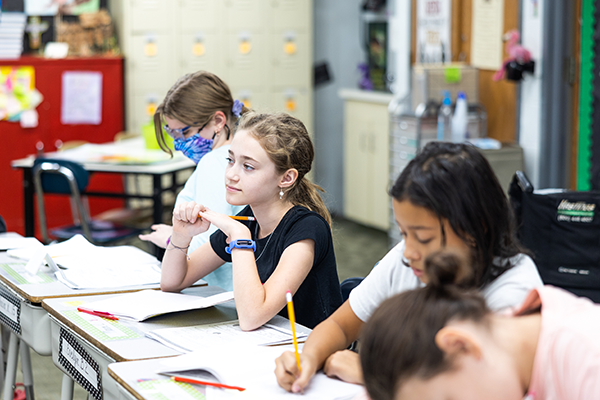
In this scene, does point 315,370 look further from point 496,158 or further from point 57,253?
point 496,158

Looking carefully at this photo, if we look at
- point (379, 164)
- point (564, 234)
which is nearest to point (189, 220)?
point (564, 234)

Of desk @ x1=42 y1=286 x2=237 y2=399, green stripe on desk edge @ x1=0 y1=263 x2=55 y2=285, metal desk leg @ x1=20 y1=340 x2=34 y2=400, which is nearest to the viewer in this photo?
desk @ x1=42 y1=286 x2=237 y2=399

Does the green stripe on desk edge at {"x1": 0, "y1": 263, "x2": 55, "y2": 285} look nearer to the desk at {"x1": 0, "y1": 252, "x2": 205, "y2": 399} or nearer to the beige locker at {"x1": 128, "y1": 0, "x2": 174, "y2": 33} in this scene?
the desk at {"x1": 0, "y1": 252, "x2": 205, "y2": 399}

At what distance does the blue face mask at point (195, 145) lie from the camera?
97.3 inches

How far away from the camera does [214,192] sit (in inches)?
89.5

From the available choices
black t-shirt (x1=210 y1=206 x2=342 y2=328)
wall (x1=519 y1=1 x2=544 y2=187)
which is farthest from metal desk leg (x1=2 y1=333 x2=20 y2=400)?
wall (x1=519 y1=1 x2=544 y2=187)

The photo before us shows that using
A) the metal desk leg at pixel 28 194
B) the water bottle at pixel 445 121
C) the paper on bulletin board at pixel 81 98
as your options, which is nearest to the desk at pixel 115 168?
the metal desk leg at pixel 28 194

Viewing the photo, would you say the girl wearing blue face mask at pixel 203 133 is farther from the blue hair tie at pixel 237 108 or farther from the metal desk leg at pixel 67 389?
the metal desk leg at pixel 67 389

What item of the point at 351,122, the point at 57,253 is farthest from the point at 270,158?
the point at 351,122

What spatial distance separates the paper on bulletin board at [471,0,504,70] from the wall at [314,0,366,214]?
5.71 ft

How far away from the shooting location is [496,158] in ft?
13.7

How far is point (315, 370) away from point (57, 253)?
4.05 feet

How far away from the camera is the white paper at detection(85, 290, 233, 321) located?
1.69 m

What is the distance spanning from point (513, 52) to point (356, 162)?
2.20 meters
